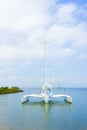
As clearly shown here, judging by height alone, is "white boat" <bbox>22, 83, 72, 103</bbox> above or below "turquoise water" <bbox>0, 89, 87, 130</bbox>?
above

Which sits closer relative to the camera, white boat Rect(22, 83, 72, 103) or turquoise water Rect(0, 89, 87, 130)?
turquoise water Rect(0, 89, 87, 130)

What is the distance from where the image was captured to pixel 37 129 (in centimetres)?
1928

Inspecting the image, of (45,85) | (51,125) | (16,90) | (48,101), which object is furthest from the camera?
(16,90)

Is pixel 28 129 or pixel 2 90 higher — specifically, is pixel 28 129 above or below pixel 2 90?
below

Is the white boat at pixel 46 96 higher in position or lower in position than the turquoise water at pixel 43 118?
higher

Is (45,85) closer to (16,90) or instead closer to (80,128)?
(80,128)

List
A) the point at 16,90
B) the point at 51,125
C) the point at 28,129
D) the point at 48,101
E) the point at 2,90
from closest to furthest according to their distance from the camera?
the point at 28,129 < the point at 51,125 < the point at 48,101 < the point at 2,90 < the point at 16,90

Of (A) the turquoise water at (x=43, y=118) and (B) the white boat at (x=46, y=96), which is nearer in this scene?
(A) the turquoise water at (x=43, y=118)

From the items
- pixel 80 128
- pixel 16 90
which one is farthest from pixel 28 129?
pixel 16 90

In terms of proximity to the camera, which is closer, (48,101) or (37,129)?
(37,129)

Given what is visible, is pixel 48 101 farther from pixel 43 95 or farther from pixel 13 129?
pixel 13 129

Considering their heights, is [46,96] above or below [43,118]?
above

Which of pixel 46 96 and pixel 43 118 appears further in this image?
pixel 46 96

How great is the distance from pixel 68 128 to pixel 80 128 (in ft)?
3.02
